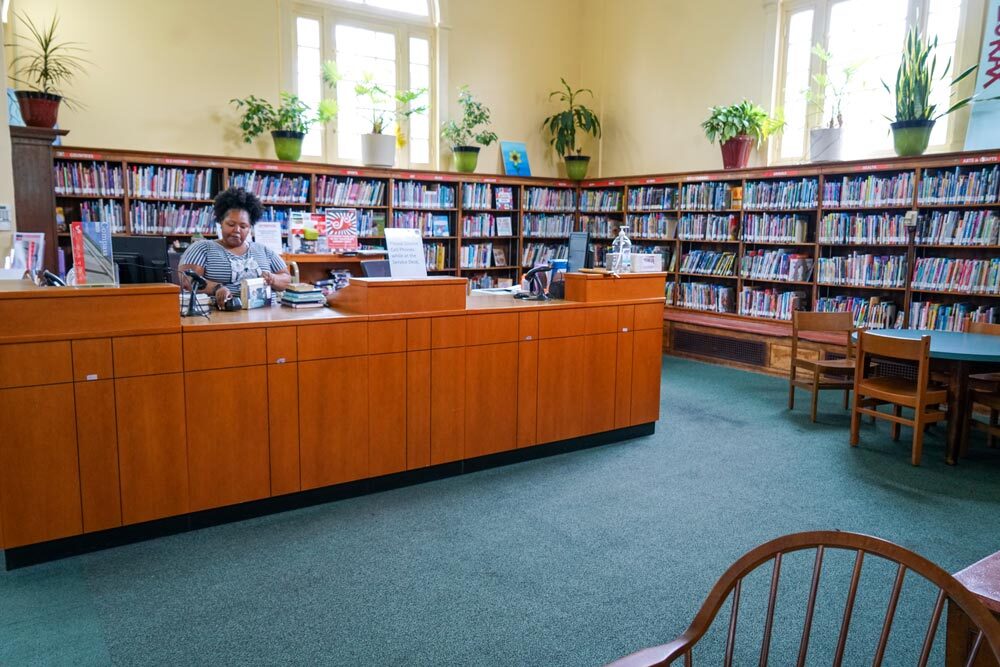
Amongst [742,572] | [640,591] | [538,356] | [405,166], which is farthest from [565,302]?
[405,166]

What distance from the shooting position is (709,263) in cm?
793

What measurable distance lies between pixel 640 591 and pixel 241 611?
5.17ft

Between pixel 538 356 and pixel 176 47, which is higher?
pixel 176 47

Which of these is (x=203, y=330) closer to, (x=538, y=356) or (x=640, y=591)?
(x=538, y=356)

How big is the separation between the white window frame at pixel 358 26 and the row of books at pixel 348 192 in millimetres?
603

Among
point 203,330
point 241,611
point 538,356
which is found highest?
point 203,330

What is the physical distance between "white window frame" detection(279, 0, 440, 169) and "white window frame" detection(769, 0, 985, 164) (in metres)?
3.99

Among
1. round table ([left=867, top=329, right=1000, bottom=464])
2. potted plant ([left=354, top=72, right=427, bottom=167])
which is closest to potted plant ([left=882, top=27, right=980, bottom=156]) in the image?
round table ([left=867, top=329, right=1000, bottom=464])

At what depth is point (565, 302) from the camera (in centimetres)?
455

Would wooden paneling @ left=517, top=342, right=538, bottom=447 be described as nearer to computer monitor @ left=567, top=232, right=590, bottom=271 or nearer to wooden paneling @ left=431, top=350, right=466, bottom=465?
wooden paneling @ left=431, top=350, right=466, bottom=465

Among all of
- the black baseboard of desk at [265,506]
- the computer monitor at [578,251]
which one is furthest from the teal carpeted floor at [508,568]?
the computer monitor at [578,251]

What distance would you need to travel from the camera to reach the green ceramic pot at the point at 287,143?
23.4 ft

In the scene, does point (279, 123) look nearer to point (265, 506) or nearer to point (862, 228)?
point (265, 506)

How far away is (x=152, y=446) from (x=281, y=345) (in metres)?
0.73
